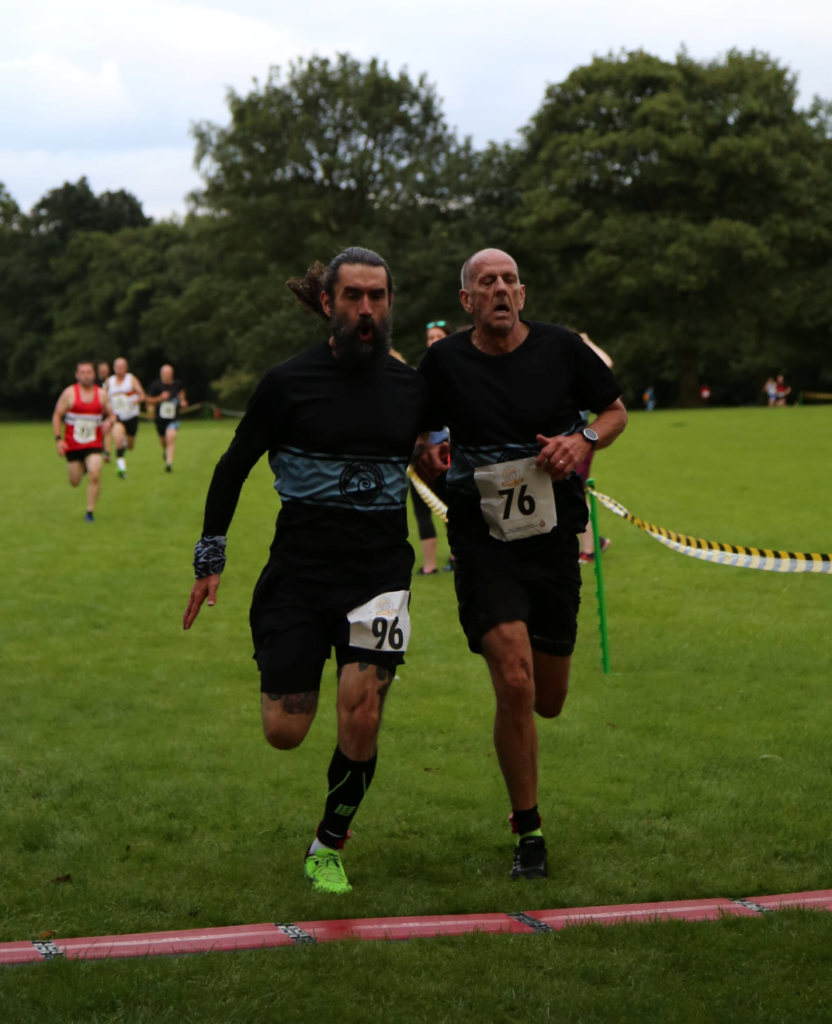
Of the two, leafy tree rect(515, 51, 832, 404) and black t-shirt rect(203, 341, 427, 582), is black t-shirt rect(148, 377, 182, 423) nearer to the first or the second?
black t-shirt rect(203, 341, 427, 582)

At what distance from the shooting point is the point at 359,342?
15.5 feet

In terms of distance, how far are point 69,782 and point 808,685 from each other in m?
4.71

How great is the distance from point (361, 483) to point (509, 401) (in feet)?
2.49

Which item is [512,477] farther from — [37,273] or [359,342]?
[37,273]

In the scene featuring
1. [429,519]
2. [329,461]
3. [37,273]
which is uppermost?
[37,273]

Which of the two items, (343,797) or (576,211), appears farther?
(576,211)

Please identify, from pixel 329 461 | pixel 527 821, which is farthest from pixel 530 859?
pixel 329 461

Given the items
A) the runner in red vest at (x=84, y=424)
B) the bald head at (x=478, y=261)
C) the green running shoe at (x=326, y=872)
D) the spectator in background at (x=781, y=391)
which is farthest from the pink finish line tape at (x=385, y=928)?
the spectator in background at (x=781, y=391)

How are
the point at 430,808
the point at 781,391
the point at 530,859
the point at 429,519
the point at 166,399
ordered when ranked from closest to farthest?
the point at 530,859
the point at 430,808
the point at 429,519
the point at 166,399
the point at 781,391

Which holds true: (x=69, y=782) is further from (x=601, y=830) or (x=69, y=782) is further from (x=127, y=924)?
(x=601, y=830)

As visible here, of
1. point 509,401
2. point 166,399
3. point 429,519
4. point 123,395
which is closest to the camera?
point 509,401

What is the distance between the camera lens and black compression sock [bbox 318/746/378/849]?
484 centimetres

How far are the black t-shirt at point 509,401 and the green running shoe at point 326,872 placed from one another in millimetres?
1357

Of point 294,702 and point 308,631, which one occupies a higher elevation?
point 308,631
